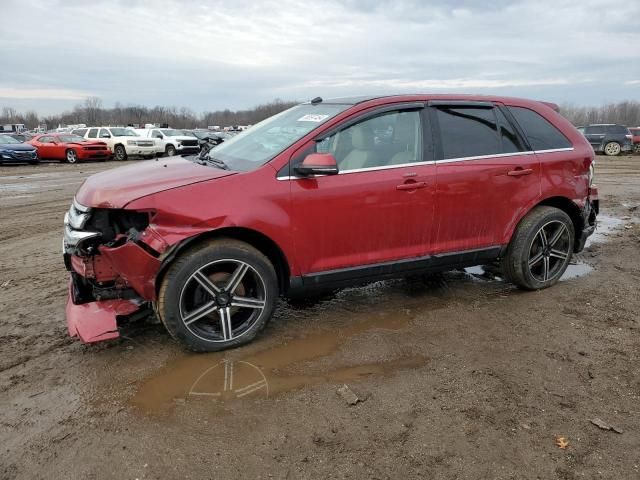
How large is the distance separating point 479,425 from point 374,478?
0.76 m

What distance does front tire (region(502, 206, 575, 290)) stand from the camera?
15.6 feet

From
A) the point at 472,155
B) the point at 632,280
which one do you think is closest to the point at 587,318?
the point at 632,280

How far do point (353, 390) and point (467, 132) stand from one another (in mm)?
2562

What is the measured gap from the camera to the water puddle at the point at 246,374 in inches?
124

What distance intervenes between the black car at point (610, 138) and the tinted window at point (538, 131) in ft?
75.4

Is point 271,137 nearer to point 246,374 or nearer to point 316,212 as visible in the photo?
point 316,212

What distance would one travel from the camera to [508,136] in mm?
4703

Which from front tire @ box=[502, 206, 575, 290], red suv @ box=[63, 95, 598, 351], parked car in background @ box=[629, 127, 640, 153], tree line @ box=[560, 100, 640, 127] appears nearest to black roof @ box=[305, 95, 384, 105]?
red suv @ box=[63, 95, 598, 351]

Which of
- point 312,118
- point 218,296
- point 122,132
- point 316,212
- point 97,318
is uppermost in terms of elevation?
point 122,132

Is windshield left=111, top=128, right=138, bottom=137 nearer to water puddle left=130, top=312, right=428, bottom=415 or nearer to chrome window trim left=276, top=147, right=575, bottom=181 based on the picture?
chrome window trim left=276, top=147, right=575, bottom=181

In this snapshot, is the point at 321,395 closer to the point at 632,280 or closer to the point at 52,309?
the point at 52,309

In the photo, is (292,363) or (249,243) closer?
(292,363)

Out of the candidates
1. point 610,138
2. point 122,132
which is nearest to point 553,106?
point 610,138

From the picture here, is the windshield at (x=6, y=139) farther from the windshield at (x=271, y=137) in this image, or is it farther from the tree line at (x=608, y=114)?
the tree line at (x=608, y=114)
